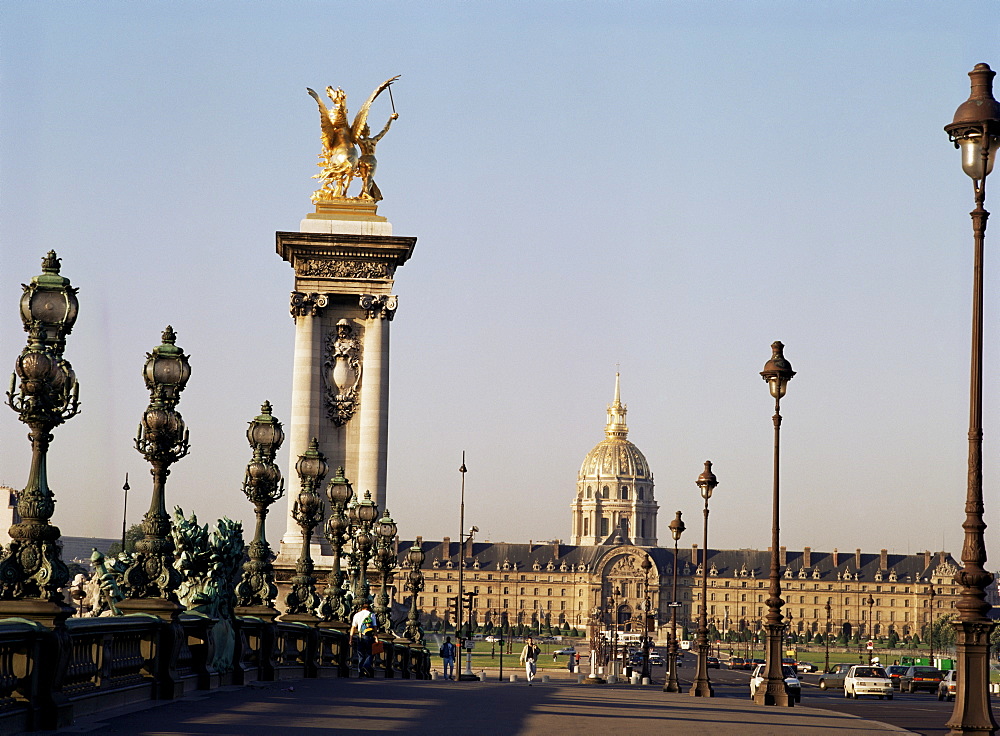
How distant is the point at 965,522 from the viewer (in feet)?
60.1

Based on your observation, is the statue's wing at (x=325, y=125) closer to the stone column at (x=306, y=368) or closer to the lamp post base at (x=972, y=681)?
the stone column at (x=306, y=368)

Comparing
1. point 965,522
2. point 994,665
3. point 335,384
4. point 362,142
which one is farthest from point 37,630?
point 994,665

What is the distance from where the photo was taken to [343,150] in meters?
61.2

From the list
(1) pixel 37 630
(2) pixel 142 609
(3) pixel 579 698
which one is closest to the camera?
(1) pixel 37 630

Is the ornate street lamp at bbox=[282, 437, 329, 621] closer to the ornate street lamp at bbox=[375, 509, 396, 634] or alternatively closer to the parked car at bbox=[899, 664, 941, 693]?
the ornate street lamp at bbox=[375, 509, 396, 634]

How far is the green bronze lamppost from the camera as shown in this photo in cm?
1612

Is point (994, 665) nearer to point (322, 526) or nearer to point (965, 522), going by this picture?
point (322, 526)

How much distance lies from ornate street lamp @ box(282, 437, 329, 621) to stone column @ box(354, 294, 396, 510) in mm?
21253

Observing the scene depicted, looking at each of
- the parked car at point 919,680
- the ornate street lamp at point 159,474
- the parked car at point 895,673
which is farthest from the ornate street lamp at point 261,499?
the parked car at point 895,673

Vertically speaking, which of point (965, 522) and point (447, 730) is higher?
point (965, 522)

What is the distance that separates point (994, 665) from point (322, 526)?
14185 cm

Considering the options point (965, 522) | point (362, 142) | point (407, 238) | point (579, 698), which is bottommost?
point (579, 698)

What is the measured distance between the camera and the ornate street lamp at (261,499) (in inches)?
1158

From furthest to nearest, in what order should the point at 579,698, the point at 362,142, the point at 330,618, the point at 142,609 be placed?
the point at 362,142 < the point at 330,618 < the point at 579,698 < the point at 142,609
